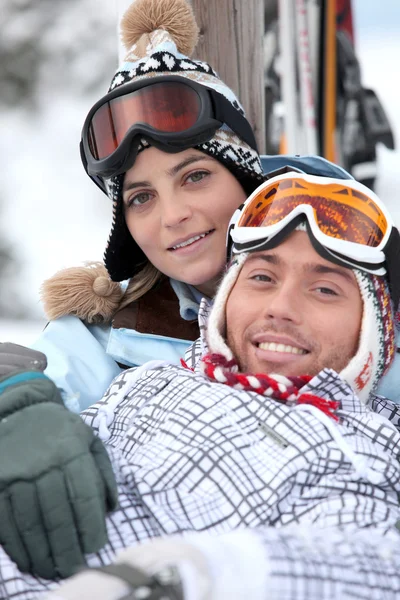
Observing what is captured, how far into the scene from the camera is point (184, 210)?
7.61 ft

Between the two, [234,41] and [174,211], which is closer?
[174,211]

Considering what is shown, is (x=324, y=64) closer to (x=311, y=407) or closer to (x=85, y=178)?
(x=85, y=178)

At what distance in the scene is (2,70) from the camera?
840cm

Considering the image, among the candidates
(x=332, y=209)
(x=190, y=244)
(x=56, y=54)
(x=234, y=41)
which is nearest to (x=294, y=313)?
(x=332, y=209)

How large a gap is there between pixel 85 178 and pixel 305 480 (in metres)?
6.70

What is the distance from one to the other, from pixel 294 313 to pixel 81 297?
2.67ft

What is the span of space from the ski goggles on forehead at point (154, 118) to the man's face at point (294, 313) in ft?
1.80

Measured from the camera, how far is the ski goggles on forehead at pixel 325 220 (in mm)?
1905

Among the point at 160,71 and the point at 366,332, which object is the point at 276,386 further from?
the point at 160,71

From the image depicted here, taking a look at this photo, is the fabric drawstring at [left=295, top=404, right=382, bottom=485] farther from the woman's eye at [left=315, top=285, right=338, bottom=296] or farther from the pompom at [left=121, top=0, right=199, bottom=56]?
the pompom at [left=121, top=0, right=199, bottom=56]

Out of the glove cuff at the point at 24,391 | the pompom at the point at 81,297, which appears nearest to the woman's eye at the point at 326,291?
the glove cuff at the point at 24,391

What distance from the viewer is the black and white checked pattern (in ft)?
4.95

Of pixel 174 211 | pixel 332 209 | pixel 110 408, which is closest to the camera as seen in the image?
pixel 110 408

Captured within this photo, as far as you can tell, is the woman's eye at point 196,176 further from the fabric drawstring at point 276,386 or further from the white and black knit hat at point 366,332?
the fabric drawstring at point 276,386
